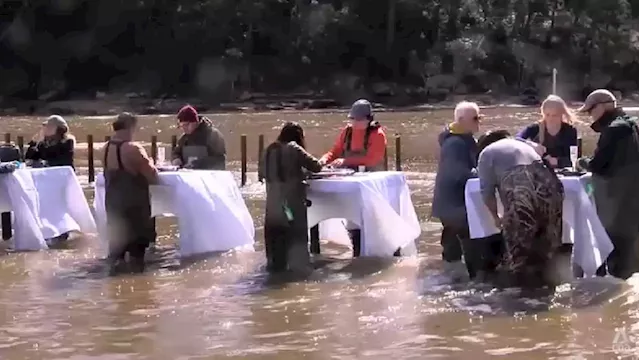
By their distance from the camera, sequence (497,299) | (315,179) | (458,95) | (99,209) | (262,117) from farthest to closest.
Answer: (458,95), (262,117), (99,209), (315,179), (497,299)

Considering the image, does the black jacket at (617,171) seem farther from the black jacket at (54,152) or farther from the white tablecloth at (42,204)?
the black jacket at (54,152)

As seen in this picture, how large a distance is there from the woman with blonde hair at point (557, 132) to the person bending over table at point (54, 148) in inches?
221

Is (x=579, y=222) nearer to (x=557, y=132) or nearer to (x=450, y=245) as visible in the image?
(x=557, y=132)

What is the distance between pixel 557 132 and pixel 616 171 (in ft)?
3.02

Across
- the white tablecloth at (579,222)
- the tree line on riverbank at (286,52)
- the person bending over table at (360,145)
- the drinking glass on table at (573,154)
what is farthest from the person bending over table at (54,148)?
the tree line on riverbank at (286,52)

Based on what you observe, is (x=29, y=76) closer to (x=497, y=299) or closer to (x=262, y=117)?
(x=262, y=117)

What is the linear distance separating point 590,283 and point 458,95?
187 feet

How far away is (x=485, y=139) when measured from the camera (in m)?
9.45

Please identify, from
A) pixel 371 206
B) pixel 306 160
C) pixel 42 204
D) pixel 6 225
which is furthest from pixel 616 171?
pixel 6 225

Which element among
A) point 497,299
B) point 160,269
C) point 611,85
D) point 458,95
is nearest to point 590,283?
point 497,299

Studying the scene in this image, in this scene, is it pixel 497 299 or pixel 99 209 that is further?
pixel 99 209

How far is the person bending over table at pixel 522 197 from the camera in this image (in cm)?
848

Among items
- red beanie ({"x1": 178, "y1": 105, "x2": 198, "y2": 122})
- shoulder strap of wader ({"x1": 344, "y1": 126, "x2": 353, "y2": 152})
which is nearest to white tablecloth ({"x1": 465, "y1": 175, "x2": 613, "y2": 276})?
shoulder strap of wader ({"x1": 344, "y1": 126, "x2": 353, "y2": 152})

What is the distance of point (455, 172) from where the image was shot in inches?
374
